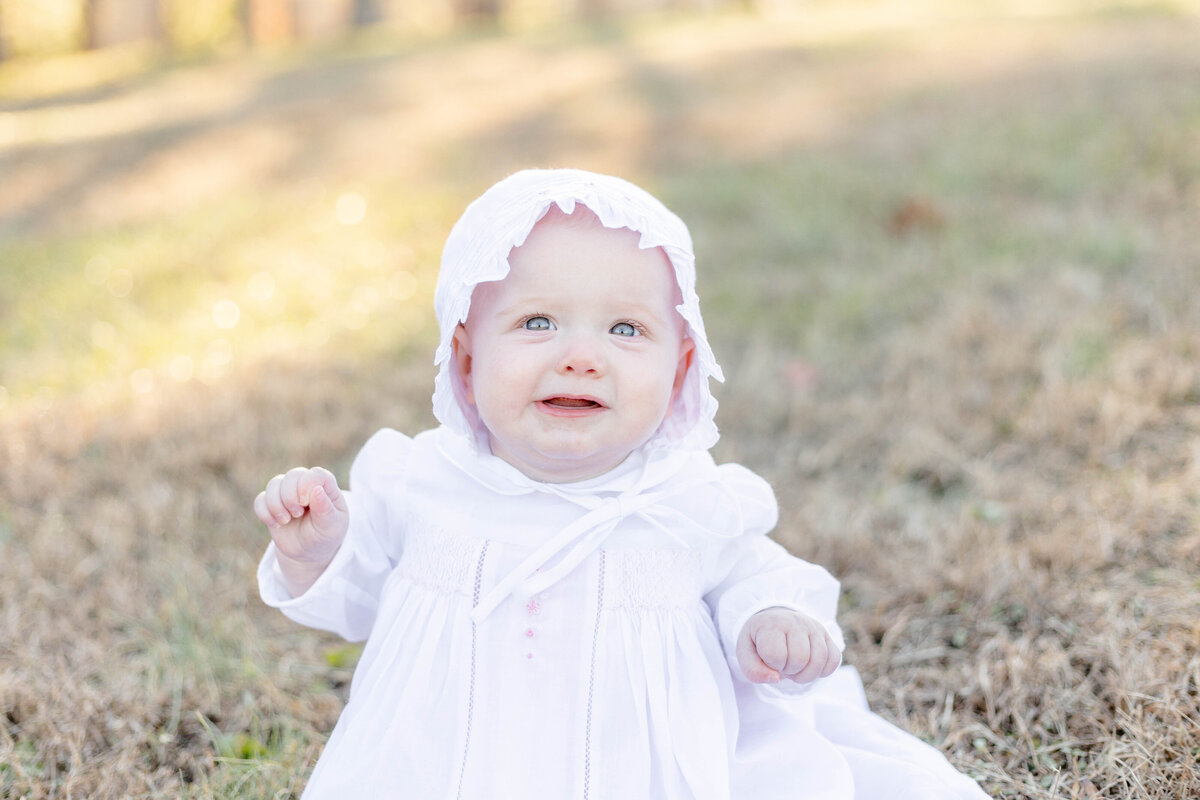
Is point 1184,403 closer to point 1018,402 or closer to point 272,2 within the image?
point 1018,402

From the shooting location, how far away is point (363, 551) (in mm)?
1782

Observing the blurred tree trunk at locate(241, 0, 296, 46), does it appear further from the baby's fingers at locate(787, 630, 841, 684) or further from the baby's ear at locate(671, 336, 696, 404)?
the baby's fingers at locate(787, 630, 841, 684)

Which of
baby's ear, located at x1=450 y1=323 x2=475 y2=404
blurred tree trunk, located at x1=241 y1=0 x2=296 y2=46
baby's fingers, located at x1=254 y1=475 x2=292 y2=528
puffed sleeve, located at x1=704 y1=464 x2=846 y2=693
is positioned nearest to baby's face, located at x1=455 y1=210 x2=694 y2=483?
baby's ear, located at x1=450 y1=323 x2=475 y2=404

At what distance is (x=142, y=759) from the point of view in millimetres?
1953

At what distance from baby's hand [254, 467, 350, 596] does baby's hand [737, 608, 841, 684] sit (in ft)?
2.26

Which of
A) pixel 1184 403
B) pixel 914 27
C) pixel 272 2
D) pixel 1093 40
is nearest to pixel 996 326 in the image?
pixel 1184 403

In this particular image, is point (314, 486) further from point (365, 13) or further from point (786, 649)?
point (365, 13)

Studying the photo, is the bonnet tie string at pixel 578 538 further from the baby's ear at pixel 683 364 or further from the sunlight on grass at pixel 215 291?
the sunlight on grass at pixel 215 291

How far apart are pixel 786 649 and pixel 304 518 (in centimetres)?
79

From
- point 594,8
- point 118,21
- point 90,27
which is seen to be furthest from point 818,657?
point 90,27

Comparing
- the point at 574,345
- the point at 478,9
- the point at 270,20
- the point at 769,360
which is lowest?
the point at 769,360

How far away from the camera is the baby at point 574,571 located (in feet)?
5.09

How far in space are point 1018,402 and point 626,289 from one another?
208cm

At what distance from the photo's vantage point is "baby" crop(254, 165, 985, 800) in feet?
5.09
